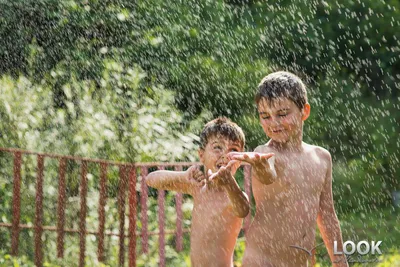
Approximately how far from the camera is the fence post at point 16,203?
5.48 metres

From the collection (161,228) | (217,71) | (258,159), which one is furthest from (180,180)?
(217,71)

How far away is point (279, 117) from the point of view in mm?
3457

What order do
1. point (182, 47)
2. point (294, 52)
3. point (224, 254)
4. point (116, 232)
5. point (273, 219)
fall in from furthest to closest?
point (294, 52) → point (182, 47) → point (116, 232) → point (224, 254) → point (273, 219)

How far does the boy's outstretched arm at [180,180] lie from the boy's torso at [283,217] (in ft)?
1.13

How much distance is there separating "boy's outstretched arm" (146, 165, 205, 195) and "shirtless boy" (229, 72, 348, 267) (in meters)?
0.34

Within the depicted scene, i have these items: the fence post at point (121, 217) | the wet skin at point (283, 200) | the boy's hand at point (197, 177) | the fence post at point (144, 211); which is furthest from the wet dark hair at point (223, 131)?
the fence post at point (144, 211)

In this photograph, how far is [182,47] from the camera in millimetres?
8930

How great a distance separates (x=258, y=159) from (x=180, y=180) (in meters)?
0.69

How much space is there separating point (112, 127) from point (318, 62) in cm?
405

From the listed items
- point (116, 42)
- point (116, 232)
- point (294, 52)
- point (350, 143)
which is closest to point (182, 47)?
point (116, 42)

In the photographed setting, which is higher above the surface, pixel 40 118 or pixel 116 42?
pixel 116 42

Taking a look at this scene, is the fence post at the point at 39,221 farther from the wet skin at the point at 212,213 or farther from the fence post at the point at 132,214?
the wet skin at the point at 212,213

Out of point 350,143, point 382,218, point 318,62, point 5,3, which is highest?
point 5,3

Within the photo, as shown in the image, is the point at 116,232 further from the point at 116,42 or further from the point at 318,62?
the point at 318,62
